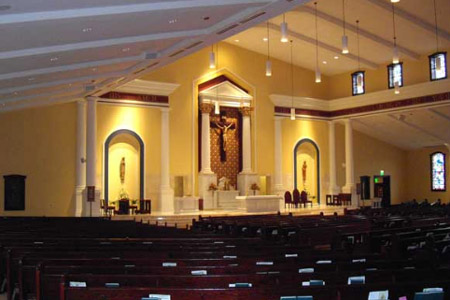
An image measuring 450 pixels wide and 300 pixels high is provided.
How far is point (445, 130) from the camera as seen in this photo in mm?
23703

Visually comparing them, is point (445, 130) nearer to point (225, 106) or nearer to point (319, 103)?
point (319, 103)

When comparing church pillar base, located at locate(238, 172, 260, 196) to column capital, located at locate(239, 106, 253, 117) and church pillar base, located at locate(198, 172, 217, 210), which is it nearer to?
church pillar base, located at locate(198, 172, 217, 210)

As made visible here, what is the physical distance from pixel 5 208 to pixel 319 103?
1585 cm

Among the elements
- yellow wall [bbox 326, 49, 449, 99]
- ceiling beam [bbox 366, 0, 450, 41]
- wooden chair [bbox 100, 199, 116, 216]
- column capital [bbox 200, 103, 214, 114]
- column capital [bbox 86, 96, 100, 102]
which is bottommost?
wooden chair [bbox 100, 199, 116, 216]

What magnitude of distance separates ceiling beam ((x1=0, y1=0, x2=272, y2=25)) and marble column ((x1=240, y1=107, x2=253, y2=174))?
1479 centimetres

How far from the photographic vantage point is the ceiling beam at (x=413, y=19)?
57.0 feet

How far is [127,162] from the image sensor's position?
2048cm

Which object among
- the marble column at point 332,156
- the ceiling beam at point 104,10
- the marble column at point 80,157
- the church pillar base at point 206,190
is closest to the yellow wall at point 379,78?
the marble column at point 332,156

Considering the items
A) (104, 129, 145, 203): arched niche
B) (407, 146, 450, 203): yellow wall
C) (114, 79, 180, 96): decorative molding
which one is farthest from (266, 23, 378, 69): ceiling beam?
(407, 146, 450, 203): yellow wall

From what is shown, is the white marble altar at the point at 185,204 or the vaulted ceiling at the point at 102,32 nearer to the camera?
the vaulted ceiling at the point at 102,32

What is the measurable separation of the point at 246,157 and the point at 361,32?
7.61 metres

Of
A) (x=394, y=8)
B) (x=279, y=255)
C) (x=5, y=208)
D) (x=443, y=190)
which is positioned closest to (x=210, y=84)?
(x=394, y=8)

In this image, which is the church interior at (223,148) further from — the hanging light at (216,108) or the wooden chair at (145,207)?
the hanging light at (216,108)

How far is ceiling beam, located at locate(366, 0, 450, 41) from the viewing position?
17.4 meters
